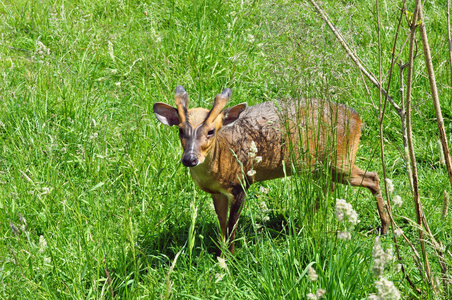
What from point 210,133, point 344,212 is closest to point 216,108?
point 210,133

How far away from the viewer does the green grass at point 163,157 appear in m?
3.23

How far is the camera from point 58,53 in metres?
6.50

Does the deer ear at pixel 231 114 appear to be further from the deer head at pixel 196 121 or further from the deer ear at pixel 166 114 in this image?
the deer ear at pixel 166 114

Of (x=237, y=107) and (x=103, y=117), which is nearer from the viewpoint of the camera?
(x=237, y=107)

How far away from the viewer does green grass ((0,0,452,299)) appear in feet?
10.6

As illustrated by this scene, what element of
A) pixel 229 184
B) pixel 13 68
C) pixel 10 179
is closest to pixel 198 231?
pixel 229 184

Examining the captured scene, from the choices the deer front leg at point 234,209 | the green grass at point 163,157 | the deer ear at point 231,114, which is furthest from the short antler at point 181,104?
the deer front leg at point 234,209

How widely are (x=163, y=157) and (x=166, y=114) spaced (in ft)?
2.43

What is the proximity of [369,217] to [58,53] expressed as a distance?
3706 mm

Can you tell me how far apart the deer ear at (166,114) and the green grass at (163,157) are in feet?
1.13

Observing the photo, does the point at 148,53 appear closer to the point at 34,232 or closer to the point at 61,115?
the point at 61,115

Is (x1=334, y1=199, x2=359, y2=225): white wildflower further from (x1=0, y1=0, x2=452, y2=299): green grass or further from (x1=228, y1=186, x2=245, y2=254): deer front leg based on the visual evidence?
(x1=228, y1=186, x2=245, y2=254): deer front leg

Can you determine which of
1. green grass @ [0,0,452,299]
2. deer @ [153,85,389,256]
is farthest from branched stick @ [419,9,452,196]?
deer @ [153,85,389,256]

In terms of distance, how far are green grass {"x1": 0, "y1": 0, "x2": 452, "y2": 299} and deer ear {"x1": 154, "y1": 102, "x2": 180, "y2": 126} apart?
34 cm
